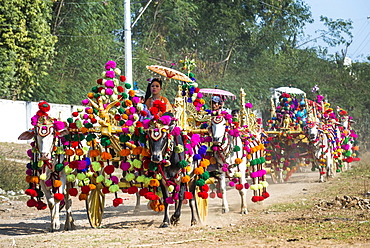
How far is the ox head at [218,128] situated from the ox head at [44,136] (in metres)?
2.90

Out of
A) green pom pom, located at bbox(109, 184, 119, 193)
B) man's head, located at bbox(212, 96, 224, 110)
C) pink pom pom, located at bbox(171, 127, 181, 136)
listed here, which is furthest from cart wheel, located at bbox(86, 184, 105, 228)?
man's head, located at bbox(212, 96, 224, 110)

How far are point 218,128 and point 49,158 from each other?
10.5 feet

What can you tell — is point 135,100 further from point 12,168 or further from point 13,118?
point 13,118

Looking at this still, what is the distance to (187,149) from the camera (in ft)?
31.9

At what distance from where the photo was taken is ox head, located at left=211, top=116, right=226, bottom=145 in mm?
10711

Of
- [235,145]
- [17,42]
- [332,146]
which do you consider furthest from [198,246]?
[17,42]

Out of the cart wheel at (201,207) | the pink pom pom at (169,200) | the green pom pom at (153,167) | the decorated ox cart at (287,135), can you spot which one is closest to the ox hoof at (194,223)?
the cart wheel at (201,207)

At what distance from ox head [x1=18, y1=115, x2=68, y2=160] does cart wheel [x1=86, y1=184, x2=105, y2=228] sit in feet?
4.38

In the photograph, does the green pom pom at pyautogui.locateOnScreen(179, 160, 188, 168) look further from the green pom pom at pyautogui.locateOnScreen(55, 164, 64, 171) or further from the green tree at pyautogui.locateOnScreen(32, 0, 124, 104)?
the green tree at pyautogui.locateOnScreen(32, 0, 124, 104)

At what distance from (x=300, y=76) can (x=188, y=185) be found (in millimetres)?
31379

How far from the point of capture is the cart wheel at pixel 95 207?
10461mm

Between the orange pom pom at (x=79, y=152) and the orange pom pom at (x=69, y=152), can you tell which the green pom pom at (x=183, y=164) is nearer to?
the orange pom pom at (x=79, y=152)

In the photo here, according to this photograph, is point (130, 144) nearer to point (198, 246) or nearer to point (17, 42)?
point (198, 246)

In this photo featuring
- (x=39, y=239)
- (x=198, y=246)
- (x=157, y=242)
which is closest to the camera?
(x=198, y=246)
